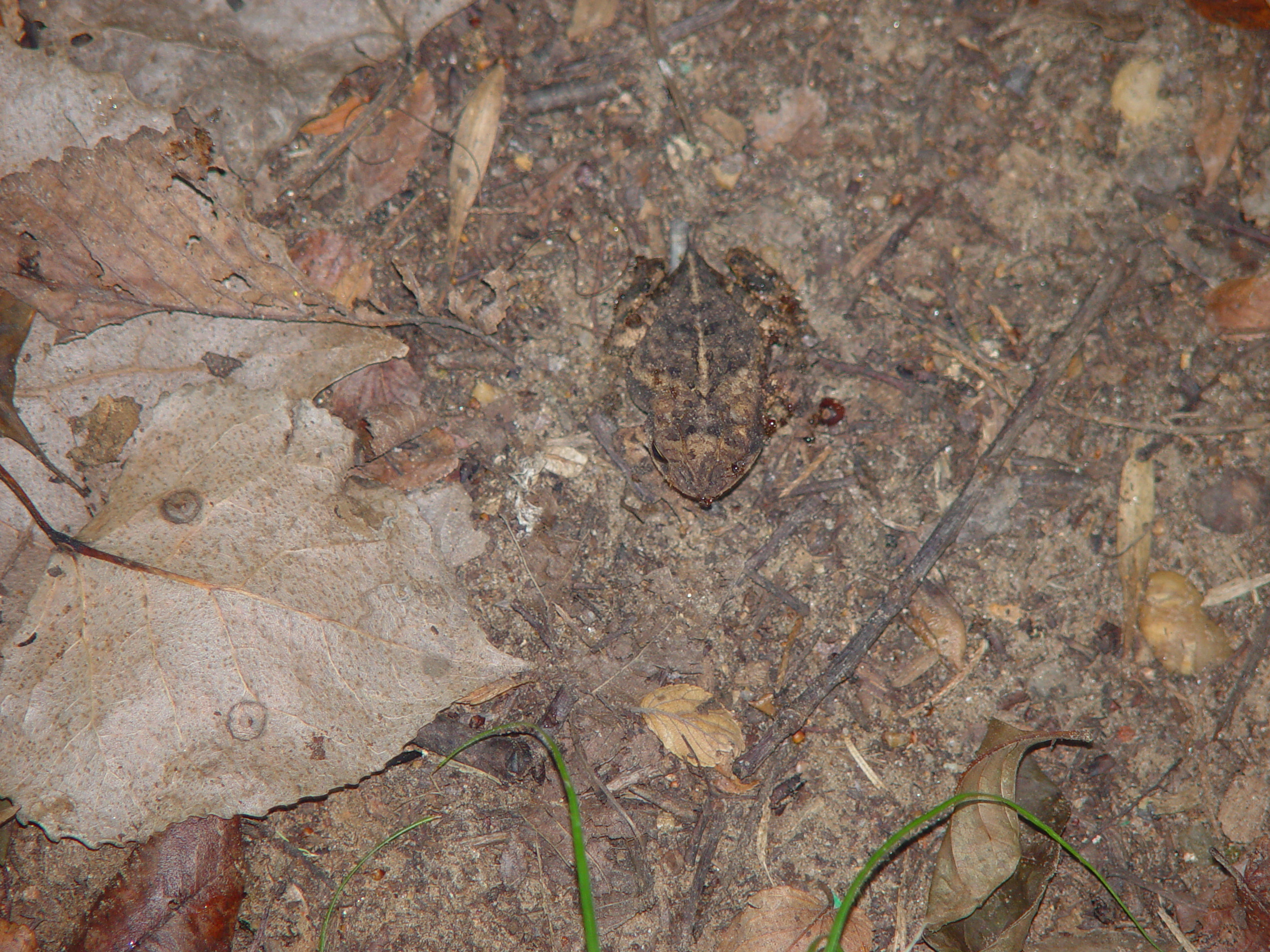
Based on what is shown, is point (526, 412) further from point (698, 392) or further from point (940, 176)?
point (940, 176)

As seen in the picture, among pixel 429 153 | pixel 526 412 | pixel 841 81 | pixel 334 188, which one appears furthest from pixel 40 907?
pixel 841 81

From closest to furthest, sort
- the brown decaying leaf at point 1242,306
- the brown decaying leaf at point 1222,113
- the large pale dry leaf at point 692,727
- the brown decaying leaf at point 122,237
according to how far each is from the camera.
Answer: the brown decaying leaf at point 122,237, the large pale dry leaf at point 692,727, the brown decaying leaf at point 1242,306, the brown decaying leaf at point 1222,113

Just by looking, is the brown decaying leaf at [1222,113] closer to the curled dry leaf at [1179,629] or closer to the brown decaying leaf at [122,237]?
the curled dry leaf at [1179,629]

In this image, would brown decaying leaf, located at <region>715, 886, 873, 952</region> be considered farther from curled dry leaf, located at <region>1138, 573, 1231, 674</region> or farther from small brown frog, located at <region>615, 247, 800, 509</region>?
curled dry leaf, located at <region>1138, 573, 1231, 674</region>

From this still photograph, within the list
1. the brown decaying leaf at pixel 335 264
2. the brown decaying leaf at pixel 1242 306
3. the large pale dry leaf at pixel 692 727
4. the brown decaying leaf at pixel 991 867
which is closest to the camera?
the brown decaying leaf at pixel 991 867

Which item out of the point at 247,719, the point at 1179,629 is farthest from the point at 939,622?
the point at 247,719

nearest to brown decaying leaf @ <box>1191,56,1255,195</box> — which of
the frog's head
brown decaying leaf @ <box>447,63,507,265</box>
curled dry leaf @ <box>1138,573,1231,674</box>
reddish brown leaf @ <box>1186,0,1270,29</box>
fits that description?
reddish brown leaf @ <box>1186,0,1270,29</box>

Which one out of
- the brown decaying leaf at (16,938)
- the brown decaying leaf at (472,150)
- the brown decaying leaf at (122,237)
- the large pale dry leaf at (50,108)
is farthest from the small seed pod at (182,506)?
the brown decaying leaf at (16,938)
